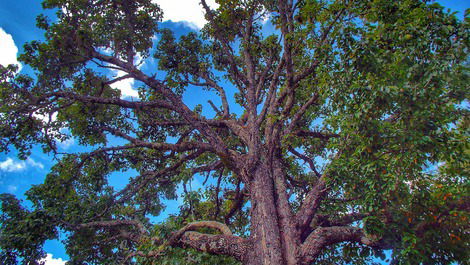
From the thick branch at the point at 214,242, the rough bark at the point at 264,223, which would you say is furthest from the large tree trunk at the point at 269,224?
the thick branch at the point at 214,242

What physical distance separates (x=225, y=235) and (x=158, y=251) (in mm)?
1413

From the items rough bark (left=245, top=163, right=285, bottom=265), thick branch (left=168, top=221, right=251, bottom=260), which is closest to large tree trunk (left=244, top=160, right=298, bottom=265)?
rough bark (left=245, top=163, right=285, bottom=265)

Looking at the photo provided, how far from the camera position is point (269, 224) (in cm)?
548

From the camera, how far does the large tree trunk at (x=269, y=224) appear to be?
5062 millimetres

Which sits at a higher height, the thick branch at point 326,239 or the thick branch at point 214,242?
the thick branch at point 214,242

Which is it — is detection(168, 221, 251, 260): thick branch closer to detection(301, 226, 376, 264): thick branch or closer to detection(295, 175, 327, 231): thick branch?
detection(301, 226, 376, 264): thick branch

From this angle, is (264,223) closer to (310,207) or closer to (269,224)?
(269,224)

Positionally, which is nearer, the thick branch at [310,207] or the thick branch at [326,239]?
the thick branch at [326,239]

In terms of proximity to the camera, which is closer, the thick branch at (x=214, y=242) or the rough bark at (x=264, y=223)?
the rough bark at (x=264, y=223)

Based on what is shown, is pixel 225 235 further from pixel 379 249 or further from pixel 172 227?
pixel 379 249

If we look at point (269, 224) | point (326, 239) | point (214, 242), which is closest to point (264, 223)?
point (269, 224)

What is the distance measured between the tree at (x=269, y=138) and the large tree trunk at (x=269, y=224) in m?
0.03

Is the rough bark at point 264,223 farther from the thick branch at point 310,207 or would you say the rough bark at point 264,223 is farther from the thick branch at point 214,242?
the thick branch at point 310,207

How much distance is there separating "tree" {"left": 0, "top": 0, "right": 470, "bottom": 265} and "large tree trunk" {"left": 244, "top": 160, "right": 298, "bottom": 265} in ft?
0.09
